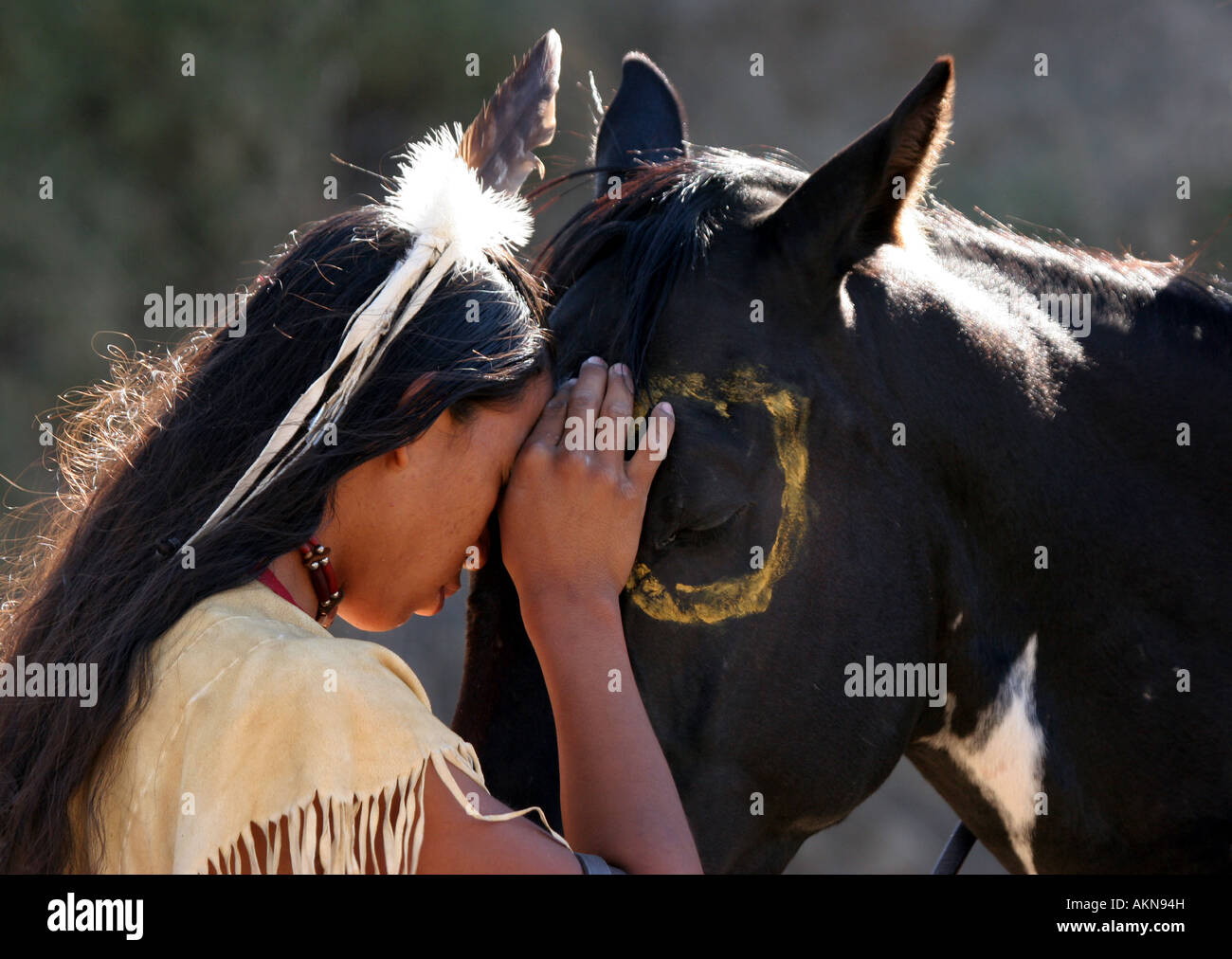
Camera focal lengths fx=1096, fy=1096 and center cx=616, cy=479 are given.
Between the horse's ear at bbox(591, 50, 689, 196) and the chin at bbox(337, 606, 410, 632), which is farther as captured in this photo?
the horse's ear at bbox(591, 50, 689, 196)

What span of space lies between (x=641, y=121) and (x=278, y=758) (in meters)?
1.63

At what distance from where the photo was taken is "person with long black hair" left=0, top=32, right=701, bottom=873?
1.06 m

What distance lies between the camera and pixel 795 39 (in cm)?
872

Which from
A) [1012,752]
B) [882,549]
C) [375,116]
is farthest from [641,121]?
[375,116]

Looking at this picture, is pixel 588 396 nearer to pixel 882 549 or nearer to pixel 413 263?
pixel 413 263

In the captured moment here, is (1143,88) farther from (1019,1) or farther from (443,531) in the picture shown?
(443,531)

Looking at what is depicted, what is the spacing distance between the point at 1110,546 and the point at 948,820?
192 inches

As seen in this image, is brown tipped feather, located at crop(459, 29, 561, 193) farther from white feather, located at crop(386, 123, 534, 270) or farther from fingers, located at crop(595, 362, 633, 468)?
fingers, located at crop(595, 362, 633, 468)

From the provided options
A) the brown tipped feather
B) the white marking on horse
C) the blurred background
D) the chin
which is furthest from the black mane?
the blurred background

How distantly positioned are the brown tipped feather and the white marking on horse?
1.16m

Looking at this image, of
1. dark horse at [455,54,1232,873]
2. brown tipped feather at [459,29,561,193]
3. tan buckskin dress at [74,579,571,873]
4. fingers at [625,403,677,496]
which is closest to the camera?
Result: tan buckskin dress at [74,579,571,873]

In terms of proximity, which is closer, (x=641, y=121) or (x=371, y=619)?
(x=371, y=619)

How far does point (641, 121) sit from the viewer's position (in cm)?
227
